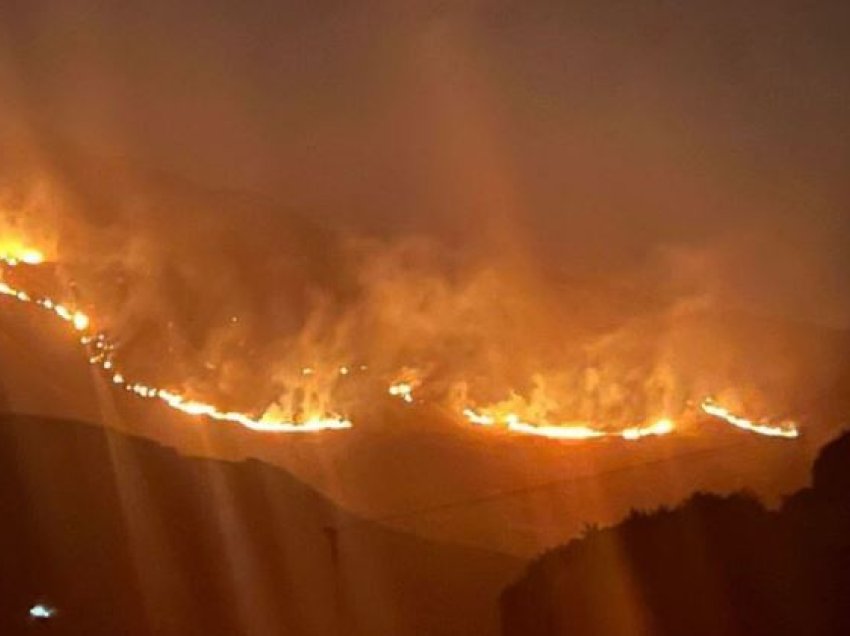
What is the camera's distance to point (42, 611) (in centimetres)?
681

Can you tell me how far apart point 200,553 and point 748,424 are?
2627mm

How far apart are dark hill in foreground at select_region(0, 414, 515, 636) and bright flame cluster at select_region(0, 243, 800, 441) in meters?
0.26

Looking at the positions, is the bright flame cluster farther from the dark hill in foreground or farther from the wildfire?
the dark hill in foreground

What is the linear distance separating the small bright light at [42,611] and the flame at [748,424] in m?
3.17

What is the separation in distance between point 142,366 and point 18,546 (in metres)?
1.06

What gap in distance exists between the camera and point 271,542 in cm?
724

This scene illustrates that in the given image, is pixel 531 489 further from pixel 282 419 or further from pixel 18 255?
pixel 18 255

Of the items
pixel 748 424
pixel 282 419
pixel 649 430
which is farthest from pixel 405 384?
pixel 748 424

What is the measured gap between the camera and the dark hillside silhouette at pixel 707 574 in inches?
263

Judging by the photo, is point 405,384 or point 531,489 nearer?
point 531,489

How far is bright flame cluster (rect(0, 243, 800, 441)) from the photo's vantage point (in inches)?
294

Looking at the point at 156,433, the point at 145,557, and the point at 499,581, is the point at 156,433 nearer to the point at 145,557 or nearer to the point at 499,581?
the point at 145,557

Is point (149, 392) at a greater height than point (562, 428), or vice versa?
point (149, 392)

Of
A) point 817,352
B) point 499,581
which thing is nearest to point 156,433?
point 499,581
